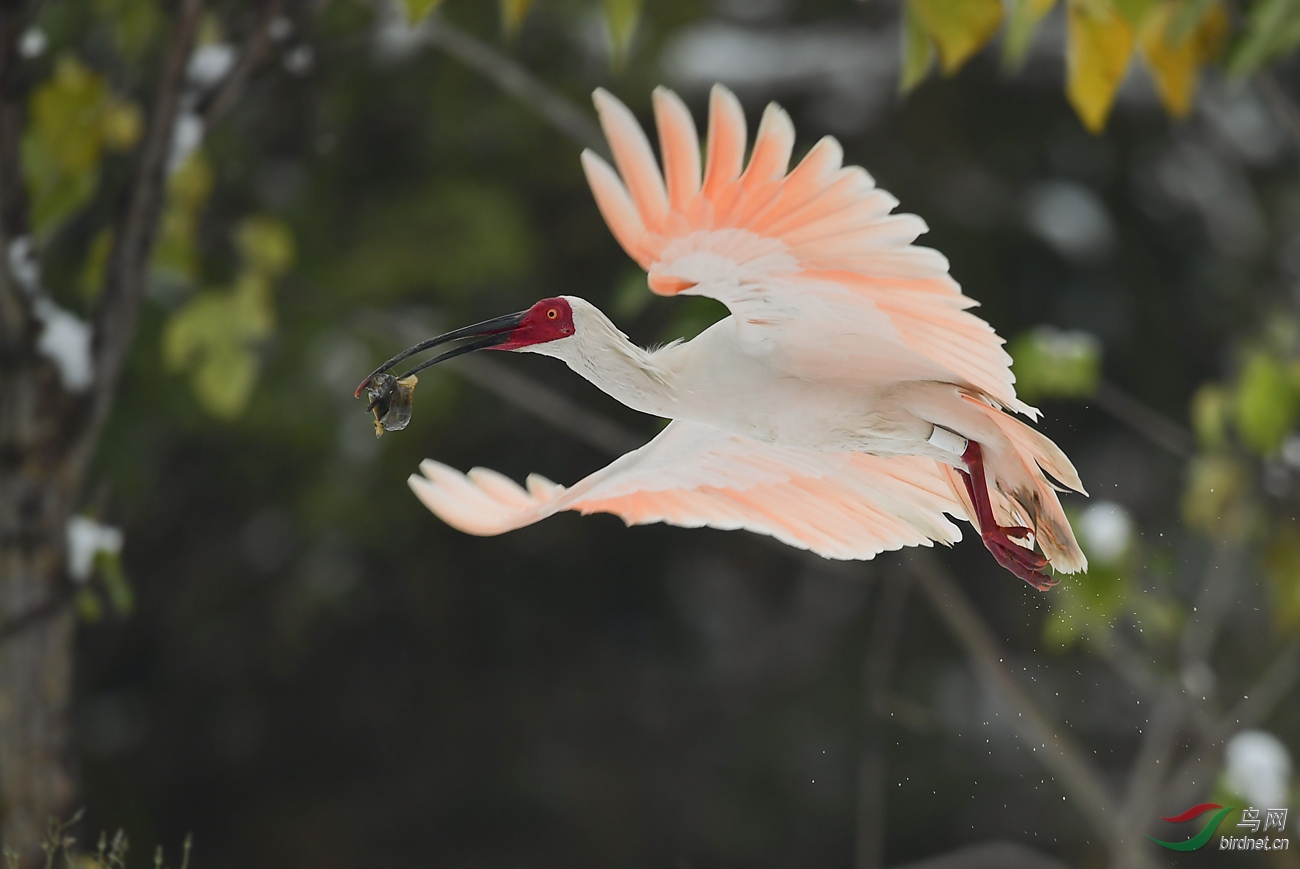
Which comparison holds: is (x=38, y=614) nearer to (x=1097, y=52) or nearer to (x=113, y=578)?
(x=113, y=578)

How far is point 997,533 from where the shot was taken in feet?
6.58

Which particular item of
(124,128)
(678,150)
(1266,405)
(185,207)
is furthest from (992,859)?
(678,150)

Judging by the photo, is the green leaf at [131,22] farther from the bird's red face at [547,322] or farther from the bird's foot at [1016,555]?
the bird's foot at [1016,555]

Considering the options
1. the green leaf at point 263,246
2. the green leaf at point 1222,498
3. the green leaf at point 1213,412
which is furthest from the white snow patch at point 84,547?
the green leaf at point 1222,498

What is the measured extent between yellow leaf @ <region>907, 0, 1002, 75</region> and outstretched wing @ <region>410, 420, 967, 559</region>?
663 mm

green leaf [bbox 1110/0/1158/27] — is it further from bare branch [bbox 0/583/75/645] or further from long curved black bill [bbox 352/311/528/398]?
bare branch [bbox 0/583/75/645]

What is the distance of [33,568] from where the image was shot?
114 inches

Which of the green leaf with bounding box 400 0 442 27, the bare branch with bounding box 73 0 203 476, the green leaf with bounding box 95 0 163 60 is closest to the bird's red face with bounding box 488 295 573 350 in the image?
the green leaf with bounding box 400 0 442 27

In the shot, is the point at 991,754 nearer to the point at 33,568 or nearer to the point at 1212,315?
the point at 1212,315

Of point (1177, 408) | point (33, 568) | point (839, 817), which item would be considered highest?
point (33, 568)

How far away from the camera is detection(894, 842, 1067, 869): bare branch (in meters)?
4.05

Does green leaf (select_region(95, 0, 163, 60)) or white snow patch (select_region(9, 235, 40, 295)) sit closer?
white snow patch (select_region(9, 235, 40, 295))

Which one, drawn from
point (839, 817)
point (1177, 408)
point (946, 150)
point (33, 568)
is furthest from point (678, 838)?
point (33, 568)

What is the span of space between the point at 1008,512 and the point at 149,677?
20.0 ft
